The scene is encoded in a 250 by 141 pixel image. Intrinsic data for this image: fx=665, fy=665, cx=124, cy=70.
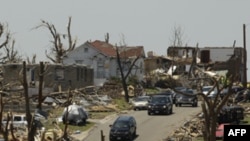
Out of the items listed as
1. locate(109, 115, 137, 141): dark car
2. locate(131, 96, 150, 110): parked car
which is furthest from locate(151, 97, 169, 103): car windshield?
locate(109, 115, 137, 141): dark car

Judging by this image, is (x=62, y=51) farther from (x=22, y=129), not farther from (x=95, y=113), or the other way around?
(x=22, y=129)

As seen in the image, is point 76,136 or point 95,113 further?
point 95,113

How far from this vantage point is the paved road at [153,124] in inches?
1907

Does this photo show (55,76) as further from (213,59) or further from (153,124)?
(213,59)

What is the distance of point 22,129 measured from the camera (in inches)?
1778

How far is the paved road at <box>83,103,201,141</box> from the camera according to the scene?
48.4m

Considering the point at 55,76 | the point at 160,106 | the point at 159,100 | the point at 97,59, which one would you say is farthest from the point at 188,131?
the point at 97,59

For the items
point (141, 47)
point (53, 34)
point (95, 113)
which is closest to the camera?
point (95, 113)

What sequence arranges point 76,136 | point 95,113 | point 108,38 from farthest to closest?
1. point 108,38
2. point 95,113
3. point 76,136

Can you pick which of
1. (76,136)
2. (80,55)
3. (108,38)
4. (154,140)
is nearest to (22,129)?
(76,136)

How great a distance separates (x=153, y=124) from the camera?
2149 inches

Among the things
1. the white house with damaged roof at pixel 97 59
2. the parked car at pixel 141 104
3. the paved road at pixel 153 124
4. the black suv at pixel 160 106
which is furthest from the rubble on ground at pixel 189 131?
the white house with damaged roof at pixel 97 59

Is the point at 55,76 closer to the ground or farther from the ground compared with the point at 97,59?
closer to the ground

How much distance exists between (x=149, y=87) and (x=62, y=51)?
19246mm
